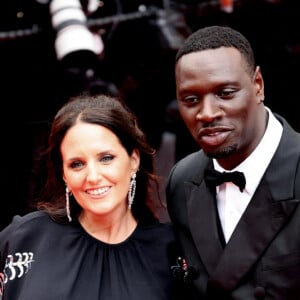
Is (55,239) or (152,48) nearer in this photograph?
(55,239)

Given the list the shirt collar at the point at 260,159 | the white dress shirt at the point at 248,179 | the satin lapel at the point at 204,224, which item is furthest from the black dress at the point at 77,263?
the shirt collar at the point at 260,159

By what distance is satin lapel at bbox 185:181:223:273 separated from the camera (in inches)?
82.7

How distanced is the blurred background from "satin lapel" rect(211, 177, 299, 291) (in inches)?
64.9

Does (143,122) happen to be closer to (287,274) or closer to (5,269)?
(5,269)

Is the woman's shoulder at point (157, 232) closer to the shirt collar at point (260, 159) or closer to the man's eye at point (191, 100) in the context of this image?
the shirt collar at point (260, 159)

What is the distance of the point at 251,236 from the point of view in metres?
2.01

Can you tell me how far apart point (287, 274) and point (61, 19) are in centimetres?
209

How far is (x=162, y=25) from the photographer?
3.99 m

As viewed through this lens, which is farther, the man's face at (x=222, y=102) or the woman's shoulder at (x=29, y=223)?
the woman's shoulder at (x=29, y=223)

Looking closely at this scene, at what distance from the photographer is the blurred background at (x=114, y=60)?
12.4 feet

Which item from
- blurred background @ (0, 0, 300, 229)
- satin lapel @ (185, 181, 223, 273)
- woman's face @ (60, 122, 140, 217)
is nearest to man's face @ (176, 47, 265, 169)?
satin lapel @ (185, 181, 223, 273)

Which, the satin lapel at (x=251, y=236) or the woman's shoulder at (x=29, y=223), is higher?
the woman's shoulder at (x=29, y=223)

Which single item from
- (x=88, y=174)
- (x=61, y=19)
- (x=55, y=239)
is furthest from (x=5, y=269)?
(x=61, y=19)

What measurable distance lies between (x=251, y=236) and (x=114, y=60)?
2.48 meters
